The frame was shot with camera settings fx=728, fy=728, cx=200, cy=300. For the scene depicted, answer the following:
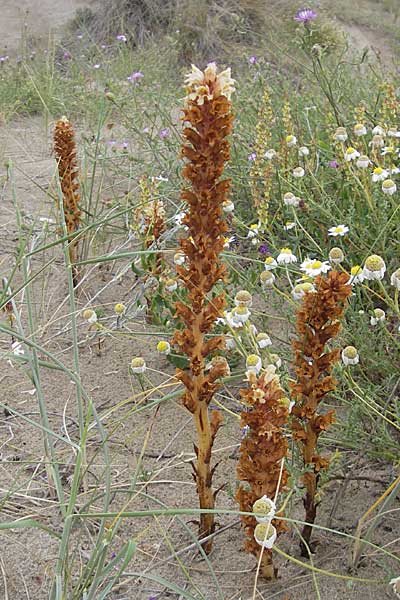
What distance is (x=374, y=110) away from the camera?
10.0 feet

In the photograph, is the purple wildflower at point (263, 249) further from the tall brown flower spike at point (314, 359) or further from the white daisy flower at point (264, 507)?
the white daisy flower at point (264, 507)

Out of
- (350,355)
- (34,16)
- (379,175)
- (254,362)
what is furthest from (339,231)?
(34,16)

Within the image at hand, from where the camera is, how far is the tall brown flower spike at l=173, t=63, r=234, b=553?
1.16 m

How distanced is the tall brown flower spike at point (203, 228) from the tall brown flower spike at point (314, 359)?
154mm

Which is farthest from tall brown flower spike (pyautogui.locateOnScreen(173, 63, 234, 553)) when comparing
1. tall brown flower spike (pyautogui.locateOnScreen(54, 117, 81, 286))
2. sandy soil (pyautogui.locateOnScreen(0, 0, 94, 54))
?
sandy soil (pyautogui.locateOnScreen(0, 0, 94, 54))

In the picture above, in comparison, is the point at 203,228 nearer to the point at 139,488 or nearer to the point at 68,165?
Result: the point at 139,488

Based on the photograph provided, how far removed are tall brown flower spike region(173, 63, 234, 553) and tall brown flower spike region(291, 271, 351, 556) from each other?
0.50 ft

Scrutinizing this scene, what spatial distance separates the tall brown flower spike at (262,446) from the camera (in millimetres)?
1186

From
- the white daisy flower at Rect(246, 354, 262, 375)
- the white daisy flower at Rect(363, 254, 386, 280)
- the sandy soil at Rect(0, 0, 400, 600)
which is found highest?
the white daisy flower at Rect(363, 254, 386, 280)

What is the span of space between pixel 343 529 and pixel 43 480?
0.70 meters

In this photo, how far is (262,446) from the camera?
121 centimetres

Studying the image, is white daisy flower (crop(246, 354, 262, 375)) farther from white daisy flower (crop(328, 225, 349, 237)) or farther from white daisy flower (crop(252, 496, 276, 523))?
white daisy flower (crop(328, 225, 349, 237))

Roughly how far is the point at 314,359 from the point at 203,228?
30 cm

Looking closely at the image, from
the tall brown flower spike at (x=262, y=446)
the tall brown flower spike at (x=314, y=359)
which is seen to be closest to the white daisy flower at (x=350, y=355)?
the tall brown flower spike at (x=314, y=359)
